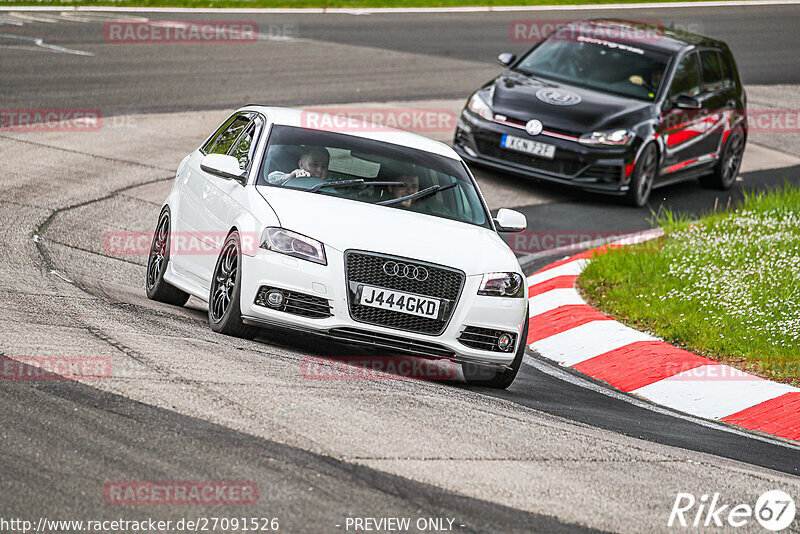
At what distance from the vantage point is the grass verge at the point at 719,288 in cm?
870

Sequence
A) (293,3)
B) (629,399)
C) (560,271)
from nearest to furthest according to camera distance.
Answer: (629,399), (560,271), (293,3)

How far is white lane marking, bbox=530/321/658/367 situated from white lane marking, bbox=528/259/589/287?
4.76 ft

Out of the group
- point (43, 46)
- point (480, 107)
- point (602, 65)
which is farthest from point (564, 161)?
point (43, 46)

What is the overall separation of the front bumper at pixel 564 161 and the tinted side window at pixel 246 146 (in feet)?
19.1

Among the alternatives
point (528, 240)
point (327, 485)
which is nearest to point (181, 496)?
point (327, 485)

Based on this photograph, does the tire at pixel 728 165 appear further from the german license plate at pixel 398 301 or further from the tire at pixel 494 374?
the german license plate at pixel 398 301

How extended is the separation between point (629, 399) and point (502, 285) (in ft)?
4.51

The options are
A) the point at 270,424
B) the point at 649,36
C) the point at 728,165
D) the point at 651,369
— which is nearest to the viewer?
the point at 270,424

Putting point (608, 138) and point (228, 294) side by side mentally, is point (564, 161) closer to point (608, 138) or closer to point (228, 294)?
point (608, 138)

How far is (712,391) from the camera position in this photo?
26.3 feet

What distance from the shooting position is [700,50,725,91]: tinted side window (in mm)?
15484

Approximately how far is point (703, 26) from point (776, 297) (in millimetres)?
21857

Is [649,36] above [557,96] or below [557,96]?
above

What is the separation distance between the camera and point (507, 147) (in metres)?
13.8
